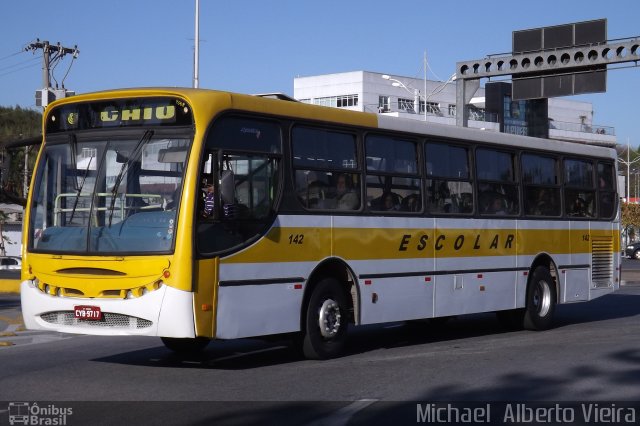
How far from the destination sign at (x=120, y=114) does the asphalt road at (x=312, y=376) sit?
9.35ft

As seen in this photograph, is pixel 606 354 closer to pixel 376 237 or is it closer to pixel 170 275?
pixel 376 237

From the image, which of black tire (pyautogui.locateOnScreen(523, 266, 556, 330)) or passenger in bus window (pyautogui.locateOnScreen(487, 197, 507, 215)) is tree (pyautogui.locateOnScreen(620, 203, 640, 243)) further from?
passenger in bus window (pyautogui.locateOnScreen(487, 197, 507, 215))

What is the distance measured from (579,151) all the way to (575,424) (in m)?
10.9

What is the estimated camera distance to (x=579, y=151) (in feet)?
60.3

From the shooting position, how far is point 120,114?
36.7 ft

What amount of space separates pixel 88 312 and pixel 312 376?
8.42ft

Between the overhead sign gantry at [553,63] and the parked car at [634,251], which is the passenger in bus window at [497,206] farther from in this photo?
the parked car at [634,251]

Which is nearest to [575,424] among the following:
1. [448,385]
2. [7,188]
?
[448,385]

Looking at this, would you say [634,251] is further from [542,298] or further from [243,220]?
[243,220]

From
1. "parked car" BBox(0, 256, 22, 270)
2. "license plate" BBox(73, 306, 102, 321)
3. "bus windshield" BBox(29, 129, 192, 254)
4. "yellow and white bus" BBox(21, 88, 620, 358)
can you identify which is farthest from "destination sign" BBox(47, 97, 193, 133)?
"parked car" BBox(0, 256, 22, 270)

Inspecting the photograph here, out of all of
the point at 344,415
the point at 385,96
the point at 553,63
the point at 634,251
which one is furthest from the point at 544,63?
the point at 385,96

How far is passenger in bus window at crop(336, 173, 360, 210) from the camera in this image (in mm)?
12664

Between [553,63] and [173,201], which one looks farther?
[553,63]

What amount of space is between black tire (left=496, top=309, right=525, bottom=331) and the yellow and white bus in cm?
172
